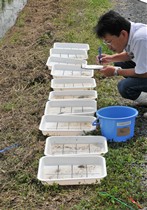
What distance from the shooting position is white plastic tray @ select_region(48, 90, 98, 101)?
4682 mm

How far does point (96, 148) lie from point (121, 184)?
632 mm

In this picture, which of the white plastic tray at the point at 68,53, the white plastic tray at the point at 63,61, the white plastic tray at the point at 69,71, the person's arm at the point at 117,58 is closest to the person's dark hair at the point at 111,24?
the person's arm at the point at 117,58

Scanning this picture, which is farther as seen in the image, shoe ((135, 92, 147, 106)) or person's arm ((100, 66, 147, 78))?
shoe ((135, 92, 147, 106))

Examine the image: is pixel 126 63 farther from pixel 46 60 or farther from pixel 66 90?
pixel 46 60

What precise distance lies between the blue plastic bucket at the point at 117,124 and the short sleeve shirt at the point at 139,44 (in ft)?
1.44

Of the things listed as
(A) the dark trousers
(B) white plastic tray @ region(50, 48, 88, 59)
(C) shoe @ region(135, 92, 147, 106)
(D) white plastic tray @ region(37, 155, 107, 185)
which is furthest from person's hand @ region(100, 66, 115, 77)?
(B) white plastic tray @ region(50, 48, 88, 59)

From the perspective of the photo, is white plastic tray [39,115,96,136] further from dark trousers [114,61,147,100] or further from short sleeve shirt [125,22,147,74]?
short sleeve shirt [125,22,147,74]

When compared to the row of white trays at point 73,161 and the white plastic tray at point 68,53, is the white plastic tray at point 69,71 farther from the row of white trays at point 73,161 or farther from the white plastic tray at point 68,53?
the row of white trays at point 73,161

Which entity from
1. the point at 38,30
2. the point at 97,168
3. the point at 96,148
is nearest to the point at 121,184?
the point at 97,168

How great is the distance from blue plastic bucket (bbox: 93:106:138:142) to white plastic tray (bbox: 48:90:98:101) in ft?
2.65

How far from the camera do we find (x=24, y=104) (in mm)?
4605

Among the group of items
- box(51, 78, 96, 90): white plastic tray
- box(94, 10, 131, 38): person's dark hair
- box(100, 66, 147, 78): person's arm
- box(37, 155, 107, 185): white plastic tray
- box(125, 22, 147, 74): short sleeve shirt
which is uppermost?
box(94, 10, 131, 38): person's dark hair

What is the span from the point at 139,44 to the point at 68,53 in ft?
7.89

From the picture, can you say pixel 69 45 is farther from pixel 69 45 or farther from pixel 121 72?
pixel 121 72
